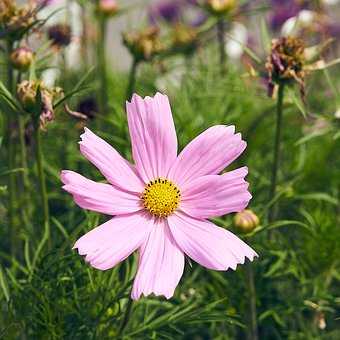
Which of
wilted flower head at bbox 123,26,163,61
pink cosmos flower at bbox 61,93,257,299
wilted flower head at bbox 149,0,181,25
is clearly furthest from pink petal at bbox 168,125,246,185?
wilted flower head at bbox 149,0,181,25

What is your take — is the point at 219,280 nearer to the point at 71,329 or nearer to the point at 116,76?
the point at 71,329

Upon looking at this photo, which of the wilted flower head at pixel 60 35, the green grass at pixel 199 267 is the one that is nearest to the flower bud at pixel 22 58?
the green grass at pixel 199 267

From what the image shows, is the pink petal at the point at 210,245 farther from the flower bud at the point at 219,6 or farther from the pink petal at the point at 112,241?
the flower bud at the point at 219,6

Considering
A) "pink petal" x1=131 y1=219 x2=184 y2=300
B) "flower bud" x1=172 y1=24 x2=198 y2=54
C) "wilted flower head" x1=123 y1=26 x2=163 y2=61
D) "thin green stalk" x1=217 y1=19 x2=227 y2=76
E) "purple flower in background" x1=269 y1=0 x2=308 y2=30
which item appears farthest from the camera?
"purple flower in background" x1=269 y1=0 x2=308 y2=30

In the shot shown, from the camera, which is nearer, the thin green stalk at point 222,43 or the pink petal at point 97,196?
the pink petal at point 97,196

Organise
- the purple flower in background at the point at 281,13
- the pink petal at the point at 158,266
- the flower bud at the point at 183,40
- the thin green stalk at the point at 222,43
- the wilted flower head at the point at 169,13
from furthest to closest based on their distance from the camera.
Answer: the wilted flower head at the point at 169,13 < the purple flower in background at the point at 281,13 < the flower bud at the point at 183,40 < the thin green stalk at the point at 222,43 < the pink petal at the point at 158,266

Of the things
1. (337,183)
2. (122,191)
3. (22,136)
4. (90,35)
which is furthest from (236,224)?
(90,35)

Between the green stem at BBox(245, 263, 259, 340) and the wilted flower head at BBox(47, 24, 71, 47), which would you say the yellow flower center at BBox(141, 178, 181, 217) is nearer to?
the green stem at BBox(245, 263, 259, 340)
